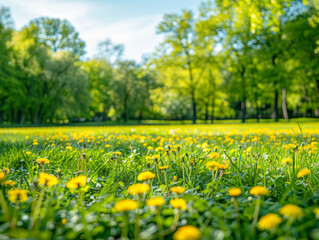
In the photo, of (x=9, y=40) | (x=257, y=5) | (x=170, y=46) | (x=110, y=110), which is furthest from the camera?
(x=110, y=110)

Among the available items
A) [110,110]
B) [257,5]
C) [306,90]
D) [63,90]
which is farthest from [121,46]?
[257,5]

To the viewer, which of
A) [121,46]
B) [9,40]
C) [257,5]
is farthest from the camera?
[121,46]

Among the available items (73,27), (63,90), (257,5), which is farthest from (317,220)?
(73,27)

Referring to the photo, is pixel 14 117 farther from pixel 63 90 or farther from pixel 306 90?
pixel 306 90

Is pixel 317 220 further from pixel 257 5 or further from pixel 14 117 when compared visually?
pixel 14 117

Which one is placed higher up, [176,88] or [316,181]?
[176,88]

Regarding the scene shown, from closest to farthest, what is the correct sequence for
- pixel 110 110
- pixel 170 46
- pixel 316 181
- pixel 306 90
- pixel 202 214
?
pixel 202 214 < pixel 316 181 < pixel 170 46 < pixel 306 90 < pixel 110 110

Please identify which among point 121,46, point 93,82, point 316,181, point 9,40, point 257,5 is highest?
point 121,46

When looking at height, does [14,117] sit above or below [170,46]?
below

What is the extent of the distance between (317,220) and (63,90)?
29.7 metres

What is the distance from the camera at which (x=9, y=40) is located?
90.3 ft

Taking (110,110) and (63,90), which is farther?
(110,110)

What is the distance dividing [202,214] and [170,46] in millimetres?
23160

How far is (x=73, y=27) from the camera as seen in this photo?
116 ft
